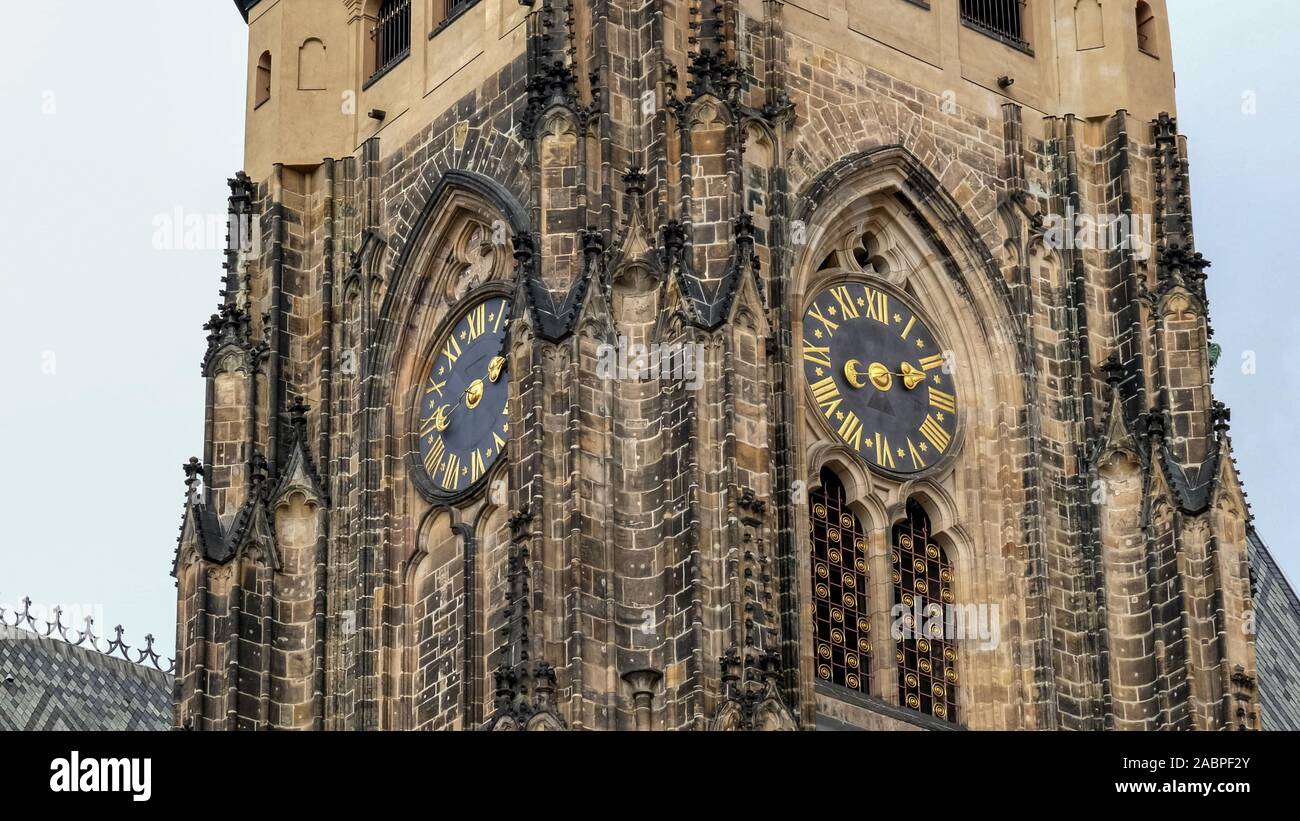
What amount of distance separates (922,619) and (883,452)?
2.12 metres

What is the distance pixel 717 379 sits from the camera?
59.2 m

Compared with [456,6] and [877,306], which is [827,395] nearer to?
[877,306]

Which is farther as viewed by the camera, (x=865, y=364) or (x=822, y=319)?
(x=865, y=364)

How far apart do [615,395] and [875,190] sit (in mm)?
6295

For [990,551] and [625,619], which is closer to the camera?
[625,619]

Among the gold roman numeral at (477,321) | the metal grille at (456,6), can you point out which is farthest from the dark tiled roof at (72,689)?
the metal grille at (456,6)

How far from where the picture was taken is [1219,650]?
62.2 meters

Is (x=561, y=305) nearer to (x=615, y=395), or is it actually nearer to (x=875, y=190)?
(x=615, y=395)

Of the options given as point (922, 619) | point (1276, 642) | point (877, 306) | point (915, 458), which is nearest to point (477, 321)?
point (877, 306)

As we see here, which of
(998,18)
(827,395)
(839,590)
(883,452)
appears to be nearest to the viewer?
(839,590)

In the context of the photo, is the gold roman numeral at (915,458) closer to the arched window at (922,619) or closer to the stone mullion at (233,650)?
the arched window at (922,619)

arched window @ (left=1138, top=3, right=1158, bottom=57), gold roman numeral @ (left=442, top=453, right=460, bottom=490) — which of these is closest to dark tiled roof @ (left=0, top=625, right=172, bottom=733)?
gold roman numeral @ (left=442, top=453, right=460, bottom=490)
